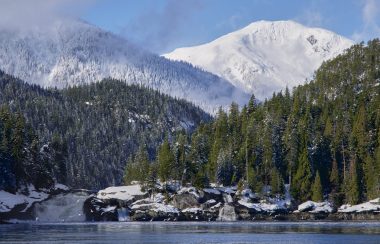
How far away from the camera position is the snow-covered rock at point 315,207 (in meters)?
175

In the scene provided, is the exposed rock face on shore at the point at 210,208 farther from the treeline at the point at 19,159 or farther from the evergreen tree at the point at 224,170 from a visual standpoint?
the treeline at the point at 19,159

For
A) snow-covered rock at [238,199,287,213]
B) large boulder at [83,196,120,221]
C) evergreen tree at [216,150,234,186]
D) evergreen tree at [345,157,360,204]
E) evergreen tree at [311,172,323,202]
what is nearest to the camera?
evergreen tree at [345,157,360,204]

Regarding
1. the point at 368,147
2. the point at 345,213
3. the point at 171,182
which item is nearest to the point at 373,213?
the point at 345,213

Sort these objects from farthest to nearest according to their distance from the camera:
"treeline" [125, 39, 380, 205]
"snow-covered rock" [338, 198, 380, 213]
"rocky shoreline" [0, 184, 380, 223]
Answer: "treeline" [125, 39, 380, 205]
"rocky shoreline" [0, 184, 380, 223]
"snow-covered rock" [338, 198, 380, 213]

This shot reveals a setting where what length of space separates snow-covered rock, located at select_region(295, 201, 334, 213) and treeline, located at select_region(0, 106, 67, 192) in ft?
211

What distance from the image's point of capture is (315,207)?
17550cm

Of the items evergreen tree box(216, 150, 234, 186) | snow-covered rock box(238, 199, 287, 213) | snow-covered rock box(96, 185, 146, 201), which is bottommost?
snow-covered rock box(238, 199, 287, 213)

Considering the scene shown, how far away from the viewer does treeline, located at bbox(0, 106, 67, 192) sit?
563 feet

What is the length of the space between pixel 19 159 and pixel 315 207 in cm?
7163

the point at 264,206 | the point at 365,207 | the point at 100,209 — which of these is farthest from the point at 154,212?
the point at 365,207

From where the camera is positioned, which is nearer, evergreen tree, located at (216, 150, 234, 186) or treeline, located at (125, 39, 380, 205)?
treeline, located at (125, 39, 380, 205)

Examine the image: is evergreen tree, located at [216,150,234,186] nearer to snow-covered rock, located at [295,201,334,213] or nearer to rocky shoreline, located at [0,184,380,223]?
rocky shoreline, located at [0,184,380,223]

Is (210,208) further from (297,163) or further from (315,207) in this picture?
(297,163)

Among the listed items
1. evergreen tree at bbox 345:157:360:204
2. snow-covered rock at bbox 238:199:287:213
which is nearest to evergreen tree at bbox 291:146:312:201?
snow-covered rock at bbox 238:199:287:213
